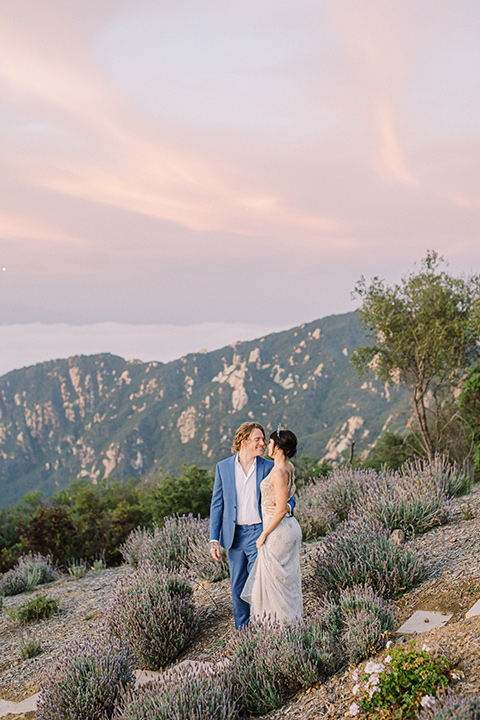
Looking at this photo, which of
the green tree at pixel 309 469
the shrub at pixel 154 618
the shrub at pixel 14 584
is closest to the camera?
the shrub at pixel 154 618

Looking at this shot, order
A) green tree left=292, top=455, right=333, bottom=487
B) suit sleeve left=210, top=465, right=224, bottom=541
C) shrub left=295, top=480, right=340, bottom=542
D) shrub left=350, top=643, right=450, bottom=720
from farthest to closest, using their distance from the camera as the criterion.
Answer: green tree left=292, top=455, right=333, bottom=487, shrub left=295, top=480, right=340, bottom=542, suit sleeve left=210, top=465, right=224, bottom=541, shrub left=350, top=643, right=450, bottom=720

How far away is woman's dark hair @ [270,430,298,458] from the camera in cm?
439

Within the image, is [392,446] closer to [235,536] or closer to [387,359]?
[387,359]

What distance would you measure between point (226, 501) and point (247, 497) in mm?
220

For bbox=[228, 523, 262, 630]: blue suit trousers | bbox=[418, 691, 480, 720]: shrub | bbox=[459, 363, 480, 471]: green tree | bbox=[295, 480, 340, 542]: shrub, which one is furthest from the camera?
bbox=[459, 363, 480, 471]: green tree

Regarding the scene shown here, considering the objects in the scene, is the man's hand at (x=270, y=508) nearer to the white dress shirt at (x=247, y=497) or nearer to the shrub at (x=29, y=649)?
the white dress shirt at (x=247, y=497)

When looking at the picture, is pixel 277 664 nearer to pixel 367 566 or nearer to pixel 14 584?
pixel 367 566

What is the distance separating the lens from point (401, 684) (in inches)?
104

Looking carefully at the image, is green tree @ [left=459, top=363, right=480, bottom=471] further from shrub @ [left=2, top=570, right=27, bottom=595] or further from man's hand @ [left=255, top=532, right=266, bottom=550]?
man's hand @ [left=255, top=532, right=266, bottom=550]

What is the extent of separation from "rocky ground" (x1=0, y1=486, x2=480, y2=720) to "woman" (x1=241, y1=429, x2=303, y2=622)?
649 mm

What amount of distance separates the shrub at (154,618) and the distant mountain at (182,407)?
67.4 meters

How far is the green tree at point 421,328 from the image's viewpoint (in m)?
18.2

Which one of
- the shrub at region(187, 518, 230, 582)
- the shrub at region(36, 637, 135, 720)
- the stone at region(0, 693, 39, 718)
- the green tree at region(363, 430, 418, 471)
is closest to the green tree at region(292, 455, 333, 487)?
the shrub at region(187, 518, 230, 582)

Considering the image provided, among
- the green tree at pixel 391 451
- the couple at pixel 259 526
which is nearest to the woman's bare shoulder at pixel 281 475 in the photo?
the couple at pixel 259 526
